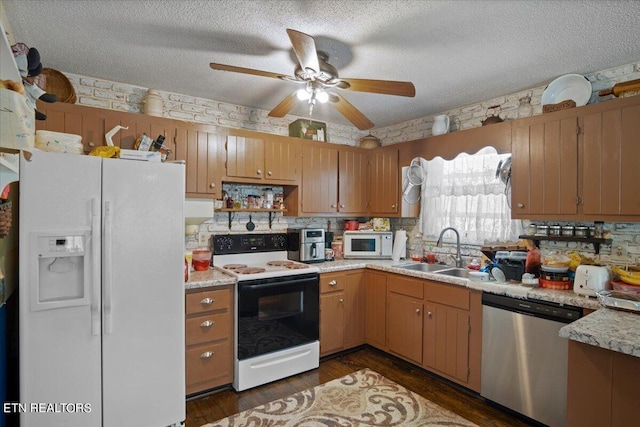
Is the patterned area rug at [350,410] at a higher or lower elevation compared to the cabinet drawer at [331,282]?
lower

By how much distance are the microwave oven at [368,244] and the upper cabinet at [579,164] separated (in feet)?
4.52

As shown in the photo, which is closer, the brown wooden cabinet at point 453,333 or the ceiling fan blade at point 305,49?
the ceiling fan blade at point 305,49

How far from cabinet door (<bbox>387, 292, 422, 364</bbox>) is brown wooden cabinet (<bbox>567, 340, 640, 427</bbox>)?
1.52m

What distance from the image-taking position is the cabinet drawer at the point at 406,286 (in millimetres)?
3027

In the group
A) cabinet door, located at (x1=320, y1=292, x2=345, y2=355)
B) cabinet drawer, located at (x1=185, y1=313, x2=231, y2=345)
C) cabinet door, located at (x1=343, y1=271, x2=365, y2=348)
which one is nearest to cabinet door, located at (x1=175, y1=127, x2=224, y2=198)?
cabinet drawer, located at (x1=185, y1=313, x2=231, y2=345)

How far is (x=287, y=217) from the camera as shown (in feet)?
12.6

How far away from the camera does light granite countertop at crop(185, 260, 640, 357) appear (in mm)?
1418

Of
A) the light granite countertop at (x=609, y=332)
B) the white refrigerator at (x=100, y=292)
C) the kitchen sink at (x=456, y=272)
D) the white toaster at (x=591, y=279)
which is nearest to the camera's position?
the light granite countertop at (x=609, y=332)

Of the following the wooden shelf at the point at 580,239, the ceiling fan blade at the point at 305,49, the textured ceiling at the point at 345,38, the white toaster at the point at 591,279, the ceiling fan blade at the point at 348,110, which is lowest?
the white toaster at the point at 591,279

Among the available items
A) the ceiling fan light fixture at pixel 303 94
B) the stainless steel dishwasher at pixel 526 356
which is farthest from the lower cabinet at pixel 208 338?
the stainless steel dishwasher at pixel 526 356

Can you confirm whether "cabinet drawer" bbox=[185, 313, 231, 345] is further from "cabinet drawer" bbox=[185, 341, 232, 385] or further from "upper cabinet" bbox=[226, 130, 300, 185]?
"upper cabinet" bbox=[226, 130, 300, 185]

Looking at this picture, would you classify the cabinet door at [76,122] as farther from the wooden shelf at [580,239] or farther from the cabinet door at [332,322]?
the wooden shelf at [580,239]

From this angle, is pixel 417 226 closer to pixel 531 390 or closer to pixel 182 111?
pixel 531 390

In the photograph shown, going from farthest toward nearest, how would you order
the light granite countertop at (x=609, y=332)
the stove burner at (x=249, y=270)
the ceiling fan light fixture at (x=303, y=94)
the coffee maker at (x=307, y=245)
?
the coffee maker at (x=307, y=245)
the stove burner at (x=249, y=270)
the ceiling fan light fixture at (x=303, y=94)
the light granite countertop at (x=609, y=332)
